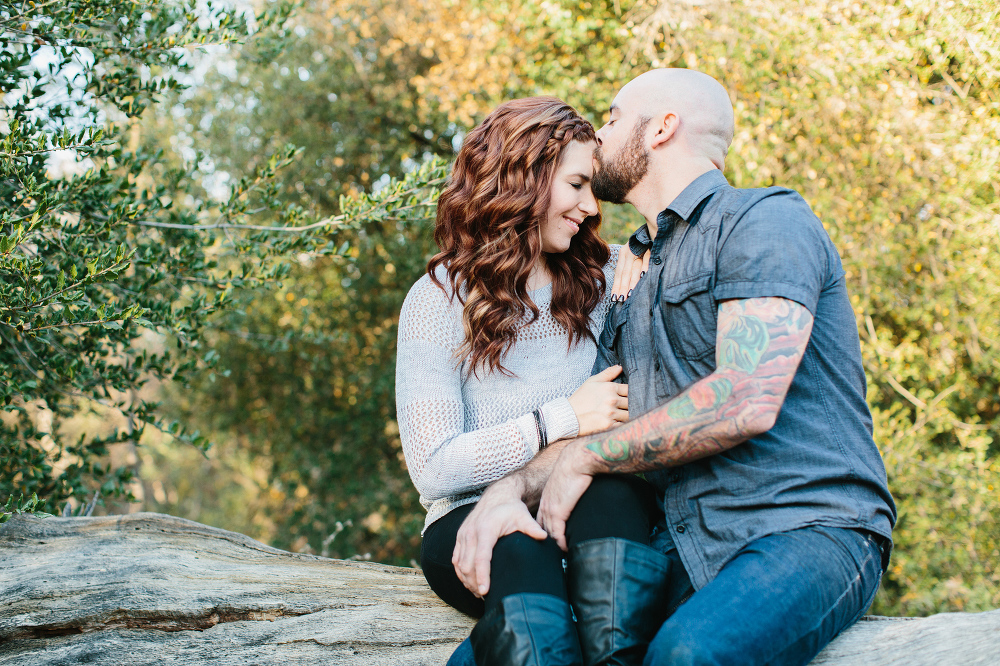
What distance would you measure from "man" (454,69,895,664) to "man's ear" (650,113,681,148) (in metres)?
0.19

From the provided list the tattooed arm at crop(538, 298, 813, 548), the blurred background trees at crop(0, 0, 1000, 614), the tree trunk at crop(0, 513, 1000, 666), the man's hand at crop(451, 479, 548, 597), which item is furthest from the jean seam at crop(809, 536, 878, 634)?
the blurred background trees at crop(0, 0, 1000, 614)

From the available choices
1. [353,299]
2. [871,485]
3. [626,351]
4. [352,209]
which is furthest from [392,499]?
[871,485]

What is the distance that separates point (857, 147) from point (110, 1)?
4.44 m

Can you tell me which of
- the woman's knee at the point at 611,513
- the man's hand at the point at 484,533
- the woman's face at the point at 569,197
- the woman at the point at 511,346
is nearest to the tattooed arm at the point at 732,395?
the woman's knee at the point at 611,513

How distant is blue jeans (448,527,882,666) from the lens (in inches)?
57.9

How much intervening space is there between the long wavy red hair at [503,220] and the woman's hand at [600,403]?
310mm

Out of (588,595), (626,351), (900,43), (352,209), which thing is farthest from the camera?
(900,43)

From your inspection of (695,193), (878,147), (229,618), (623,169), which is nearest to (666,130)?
(623,169)

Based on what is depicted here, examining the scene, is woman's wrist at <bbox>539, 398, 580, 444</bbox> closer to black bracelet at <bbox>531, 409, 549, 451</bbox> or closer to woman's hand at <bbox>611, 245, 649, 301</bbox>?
black bracelet at <bbox>531, 409, 549, 451</bbox>

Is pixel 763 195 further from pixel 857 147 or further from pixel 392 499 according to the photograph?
pixel 392 499

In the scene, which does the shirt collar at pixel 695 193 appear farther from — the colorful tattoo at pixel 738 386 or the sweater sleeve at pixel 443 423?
the sweater sleeve at pixel 443 423

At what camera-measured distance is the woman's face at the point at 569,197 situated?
250 centimetres

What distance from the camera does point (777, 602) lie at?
5.05 ft

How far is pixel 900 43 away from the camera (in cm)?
402
